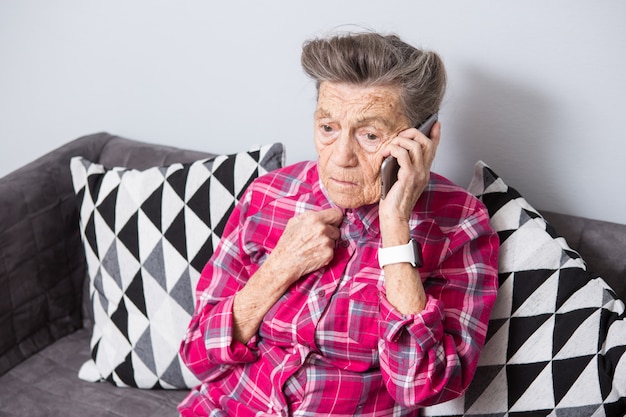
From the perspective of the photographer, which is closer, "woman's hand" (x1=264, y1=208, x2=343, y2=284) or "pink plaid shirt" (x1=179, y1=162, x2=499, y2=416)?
"pink plaid shirt" (x1=179, y1=162, x2=499, y2=416)

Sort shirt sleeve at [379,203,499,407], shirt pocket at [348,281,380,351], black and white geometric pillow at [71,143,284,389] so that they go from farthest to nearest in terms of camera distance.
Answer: black and white geometric pillow at [71,143,284,389] → shirt pocket at [348,281,380,351] → shirt sleeve at [379,203,499,407]

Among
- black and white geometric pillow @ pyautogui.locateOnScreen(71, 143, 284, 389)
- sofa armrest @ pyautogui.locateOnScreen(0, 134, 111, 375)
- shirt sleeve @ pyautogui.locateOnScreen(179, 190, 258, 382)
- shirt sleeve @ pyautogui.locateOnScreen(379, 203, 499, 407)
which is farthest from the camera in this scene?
sofa armrest @ pyautogui.locateOnScreen(0, 134, 111, 375)

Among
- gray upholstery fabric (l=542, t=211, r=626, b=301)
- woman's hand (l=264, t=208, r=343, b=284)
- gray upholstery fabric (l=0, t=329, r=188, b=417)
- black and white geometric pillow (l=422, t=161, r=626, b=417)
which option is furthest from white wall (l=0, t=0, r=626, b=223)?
gray upholstery fabric (l=0, t=329, r=188, b=417)

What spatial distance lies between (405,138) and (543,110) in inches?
17.9

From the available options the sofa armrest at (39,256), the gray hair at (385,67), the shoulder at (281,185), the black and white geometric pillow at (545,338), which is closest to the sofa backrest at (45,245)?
the sofa armrest at (39,256)

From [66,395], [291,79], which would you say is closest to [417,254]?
[291,79]

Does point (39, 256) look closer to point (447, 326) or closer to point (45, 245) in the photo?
point (45, 245)

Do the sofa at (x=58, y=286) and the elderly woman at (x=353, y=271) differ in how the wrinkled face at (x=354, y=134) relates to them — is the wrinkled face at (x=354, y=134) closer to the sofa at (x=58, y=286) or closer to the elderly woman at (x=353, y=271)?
the elderly woman at (x=353, y=271)

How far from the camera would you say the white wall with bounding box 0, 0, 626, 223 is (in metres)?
1.56

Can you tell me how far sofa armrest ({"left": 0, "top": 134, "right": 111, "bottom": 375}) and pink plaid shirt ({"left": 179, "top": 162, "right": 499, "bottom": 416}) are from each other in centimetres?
71

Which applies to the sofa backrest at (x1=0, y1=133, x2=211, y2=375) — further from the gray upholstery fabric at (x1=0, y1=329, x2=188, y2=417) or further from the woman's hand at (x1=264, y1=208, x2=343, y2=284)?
the woman's hand at (x1=264, y1=208, x2=343, y2=284)

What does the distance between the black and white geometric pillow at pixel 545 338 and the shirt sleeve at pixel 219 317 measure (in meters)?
0.46

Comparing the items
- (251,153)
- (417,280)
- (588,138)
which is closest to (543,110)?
(588,138)

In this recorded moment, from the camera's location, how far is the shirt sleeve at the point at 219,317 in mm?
1498
